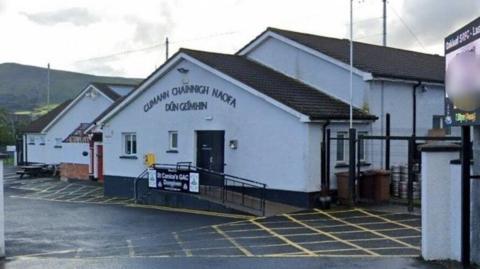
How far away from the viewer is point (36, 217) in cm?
2172

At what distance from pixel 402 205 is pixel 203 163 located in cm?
785

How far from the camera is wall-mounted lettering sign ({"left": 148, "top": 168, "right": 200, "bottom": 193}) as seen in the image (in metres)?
22.3

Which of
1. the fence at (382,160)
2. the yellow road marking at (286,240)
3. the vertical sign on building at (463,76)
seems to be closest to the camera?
the vertical sign on building at (463,76)

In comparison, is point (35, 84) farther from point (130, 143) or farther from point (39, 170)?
point (130, 143)

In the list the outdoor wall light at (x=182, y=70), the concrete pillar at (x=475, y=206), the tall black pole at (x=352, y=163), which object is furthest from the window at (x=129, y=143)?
the concrete pillar at (x=475, y=206)

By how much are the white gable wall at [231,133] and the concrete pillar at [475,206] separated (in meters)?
10.4

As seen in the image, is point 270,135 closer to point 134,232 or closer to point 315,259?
point 134,232

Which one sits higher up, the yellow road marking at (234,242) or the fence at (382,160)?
the fence at (382,160)

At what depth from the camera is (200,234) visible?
1603cm

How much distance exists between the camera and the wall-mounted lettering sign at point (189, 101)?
23.2 metres

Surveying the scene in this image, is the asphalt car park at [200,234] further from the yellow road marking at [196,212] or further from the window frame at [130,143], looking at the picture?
the window frame at [130,143]

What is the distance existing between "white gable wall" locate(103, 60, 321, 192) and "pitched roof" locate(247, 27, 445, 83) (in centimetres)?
394

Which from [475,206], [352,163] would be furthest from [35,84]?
[475,206]

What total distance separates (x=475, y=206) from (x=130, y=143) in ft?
66.4
